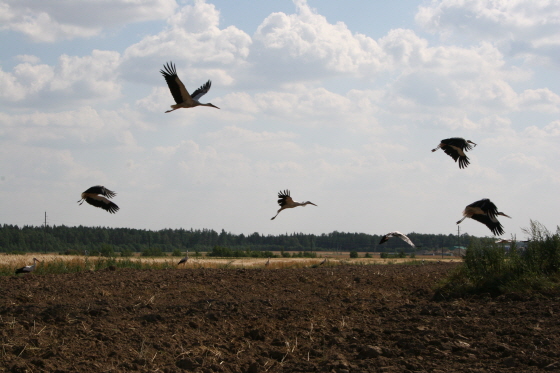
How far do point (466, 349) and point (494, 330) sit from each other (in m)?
1.24

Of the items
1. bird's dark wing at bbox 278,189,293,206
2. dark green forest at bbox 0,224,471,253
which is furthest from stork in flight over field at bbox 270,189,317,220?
dark green forest at bbox 0,224,471,253

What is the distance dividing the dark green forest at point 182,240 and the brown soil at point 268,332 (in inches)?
3522

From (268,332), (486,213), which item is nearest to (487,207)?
(486,213)

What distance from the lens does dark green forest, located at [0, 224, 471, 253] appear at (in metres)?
106

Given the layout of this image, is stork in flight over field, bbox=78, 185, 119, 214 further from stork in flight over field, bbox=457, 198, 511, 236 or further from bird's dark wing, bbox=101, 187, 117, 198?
stork in flight over field, bbox=457, 198, 511, 236

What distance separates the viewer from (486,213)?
1235 cm

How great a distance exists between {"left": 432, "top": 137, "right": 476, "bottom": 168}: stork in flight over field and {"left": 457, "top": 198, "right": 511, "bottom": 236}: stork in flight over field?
1622 millimetres

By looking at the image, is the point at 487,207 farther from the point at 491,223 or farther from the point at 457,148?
the point at 457,148

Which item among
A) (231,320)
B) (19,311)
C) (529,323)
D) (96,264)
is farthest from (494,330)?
(96,264)

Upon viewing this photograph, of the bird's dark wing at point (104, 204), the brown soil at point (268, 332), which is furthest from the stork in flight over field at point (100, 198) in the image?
the brown soil at point (268, 332)

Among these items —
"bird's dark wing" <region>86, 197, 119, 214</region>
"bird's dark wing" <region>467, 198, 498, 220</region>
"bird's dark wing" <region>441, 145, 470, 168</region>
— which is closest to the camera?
"bird's dark wing" <region>467, 198, 498, 220</region>

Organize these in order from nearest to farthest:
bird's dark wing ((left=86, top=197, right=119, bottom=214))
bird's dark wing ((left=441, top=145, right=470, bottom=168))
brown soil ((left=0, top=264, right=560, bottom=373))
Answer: brown soil ((left=0, top=264, right=560, bottom=373)) < bird's dark wing ((left=441, top=145, right=470, bottom=168)) < bird's dark wing ((left=86, top=197, right=119, bottom=214))

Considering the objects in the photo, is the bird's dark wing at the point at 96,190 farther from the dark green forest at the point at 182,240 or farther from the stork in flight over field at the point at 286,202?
the dark green forest at the point at 182,240

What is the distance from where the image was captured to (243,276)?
61.4 ft
